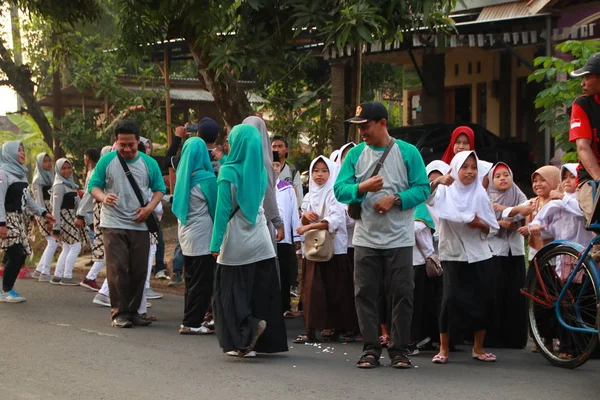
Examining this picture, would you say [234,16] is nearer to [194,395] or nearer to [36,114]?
[194,395]

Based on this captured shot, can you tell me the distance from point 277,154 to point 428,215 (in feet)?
9.59

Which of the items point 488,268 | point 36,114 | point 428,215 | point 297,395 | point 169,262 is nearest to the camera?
point 297,395

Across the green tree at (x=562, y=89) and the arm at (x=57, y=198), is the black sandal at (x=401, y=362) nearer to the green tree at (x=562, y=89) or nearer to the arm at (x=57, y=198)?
the green tree at (x=562, y=89)

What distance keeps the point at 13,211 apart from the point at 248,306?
480cm

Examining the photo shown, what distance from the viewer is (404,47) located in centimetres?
1875

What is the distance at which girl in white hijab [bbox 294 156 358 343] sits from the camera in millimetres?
8883

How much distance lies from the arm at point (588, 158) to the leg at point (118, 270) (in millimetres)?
4841

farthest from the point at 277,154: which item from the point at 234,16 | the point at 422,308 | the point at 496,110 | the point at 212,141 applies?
the point at 496,110

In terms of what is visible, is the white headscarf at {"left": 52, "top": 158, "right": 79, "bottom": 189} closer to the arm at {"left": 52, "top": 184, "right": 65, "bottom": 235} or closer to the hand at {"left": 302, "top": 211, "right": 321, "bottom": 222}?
the arm at {"left": 52, "top": 184, "right": 65, "bottom": 235}

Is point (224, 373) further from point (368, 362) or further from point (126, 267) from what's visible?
point (126, 267)

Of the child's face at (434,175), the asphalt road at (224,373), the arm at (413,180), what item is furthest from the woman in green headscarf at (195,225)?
the arm at (413,180)

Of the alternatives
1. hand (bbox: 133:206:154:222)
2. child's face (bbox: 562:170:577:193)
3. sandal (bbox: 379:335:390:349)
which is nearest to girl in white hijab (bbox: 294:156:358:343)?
sandal (bbox: 379:335:390:349)

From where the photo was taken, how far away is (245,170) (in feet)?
25.8

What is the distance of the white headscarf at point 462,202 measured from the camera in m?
7.72
